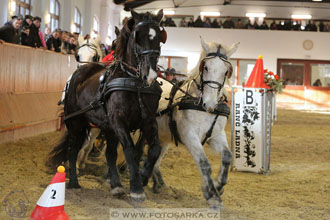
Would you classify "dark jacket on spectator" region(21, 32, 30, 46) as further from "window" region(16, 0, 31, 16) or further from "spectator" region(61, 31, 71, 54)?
"window" region(16, 0, 31, 16)

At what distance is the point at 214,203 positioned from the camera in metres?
4.98

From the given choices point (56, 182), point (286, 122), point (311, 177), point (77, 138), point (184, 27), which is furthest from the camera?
point (184, 27)

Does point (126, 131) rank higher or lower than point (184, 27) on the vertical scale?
lower

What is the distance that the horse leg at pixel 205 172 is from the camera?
501cm

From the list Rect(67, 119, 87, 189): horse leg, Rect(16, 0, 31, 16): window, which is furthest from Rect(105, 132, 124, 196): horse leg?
Rect(16, 0, 31, 16): window

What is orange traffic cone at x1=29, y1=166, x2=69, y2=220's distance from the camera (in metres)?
3.74

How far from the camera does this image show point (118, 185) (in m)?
5.40

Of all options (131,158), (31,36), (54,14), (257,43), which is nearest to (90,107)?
(131,158)

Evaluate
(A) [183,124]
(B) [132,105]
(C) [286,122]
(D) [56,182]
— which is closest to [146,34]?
(B) [132,105]

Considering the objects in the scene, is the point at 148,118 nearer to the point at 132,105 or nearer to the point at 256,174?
the point at 132,105

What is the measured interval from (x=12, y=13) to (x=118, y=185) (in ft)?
38.5

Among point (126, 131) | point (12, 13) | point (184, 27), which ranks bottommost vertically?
point (126, 131)

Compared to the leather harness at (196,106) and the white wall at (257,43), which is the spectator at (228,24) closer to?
the white wall at (257,43)

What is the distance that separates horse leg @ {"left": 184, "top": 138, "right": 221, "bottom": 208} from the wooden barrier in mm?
3349
